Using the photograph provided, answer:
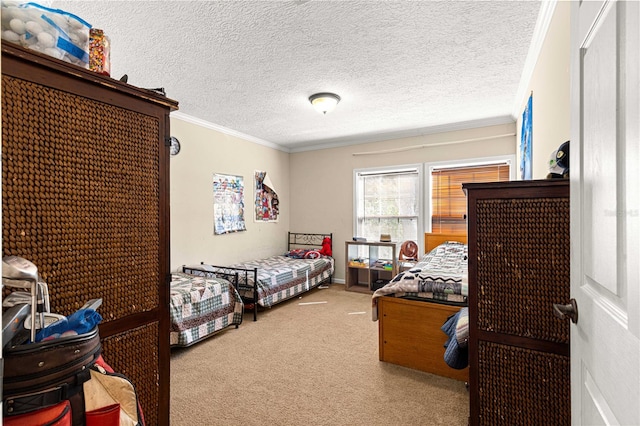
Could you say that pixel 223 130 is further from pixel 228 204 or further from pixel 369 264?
pixel 369 264

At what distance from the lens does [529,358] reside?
1267mm

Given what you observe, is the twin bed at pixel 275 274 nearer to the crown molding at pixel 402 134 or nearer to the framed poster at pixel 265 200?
the framed poster at pixel 265 200

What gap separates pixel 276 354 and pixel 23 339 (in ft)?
7.67

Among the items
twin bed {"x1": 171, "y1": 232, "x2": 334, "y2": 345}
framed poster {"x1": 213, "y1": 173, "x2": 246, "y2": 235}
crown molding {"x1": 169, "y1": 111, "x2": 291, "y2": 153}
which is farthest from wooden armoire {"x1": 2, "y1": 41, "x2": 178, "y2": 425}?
framed poster {"x1": 213, "y1": 173, "x2": 246, "y2": 235}

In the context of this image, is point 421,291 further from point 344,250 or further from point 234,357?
point 344,250

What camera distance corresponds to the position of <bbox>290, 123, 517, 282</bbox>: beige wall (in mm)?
4477

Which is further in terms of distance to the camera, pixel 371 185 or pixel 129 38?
pixel 371 185

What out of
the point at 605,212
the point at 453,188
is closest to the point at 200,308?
the point at 605,212

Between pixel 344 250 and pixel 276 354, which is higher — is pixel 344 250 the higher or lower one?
the higher one

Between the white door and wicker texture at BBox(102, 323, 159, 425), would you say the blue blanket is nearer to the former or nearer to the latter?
the white door

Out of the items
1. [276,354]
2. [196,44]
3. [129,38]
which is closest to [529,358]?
[276,354]

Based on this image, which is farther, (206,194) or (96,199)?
(206,194)

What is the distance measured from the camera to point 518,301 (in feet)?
4.22

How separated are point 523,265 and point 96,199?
162 centimetres
